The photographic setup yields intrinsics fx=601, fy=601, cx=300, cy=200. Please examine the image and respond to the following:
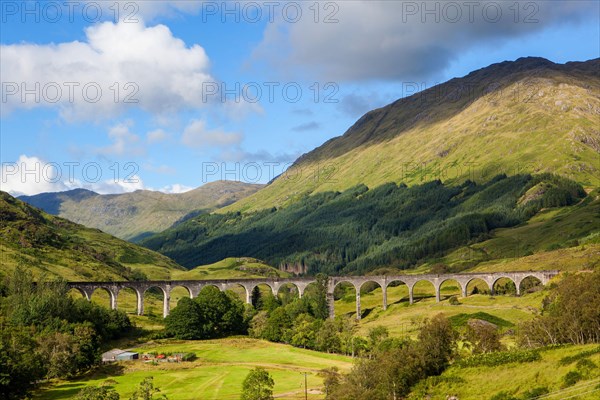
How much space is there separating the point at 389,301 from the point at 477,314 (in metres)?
52.1

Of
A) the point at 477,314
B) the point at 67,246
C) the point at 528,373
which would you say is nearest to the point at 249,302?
the point at 477,314

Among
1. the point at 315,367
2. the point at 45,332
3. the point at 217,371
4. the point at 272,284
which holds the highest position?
the point at 272,284

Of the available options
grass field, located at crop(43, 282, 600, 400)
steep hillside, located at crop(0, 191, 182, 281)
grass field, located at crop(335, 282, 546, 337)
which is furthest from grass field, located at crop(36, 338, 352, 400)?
steep hillside, located at crop(0, 191, 182, 281)

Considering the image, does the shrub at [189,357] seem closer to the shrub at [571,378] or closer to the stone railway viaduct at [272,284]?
the stone railway viaduct at [272,284]

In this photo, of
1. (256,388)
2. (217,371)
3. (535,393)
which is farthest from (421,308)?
(535,393)

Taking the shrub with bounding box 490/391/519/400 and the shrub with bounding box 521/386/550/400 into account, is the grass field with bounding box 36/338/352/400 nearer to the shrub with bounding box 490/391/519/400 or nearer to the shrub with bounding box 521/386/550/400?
the shrub with bounding box 490/391/519/400

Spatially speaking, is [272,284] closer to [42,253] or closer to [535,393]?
[42,253]

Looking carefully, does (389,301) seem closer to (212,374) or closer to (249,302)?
(249,302)

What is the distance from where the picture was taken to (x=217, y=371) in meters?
89.0

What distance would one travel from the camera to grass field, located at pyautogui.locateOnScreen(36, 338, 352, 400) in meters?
75.4

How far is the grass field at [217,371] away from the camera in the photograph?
75.4m

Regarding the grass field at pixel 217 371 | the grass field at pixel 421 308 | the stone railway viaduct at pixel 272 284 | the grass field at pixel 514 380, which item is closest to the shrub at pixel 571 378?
the grass field at pixel 514 380

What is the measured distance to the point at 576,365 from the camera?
182 ft

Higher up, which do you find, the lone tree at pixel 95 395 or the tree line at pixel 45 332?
the tree line at pixel 45 332
